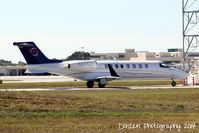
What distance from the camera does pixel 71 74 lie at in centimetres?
5547

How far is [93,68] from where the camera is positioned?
56.2 meters

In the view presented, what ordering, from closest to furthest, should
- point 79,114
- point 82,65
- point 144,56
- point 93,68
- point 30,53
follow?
1. point 79,114
2. point 30,53
3. point 82,65
4. point 93,68
5. point 144,56

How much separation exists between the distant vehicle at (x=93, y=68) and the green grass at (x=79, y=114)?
66.9 ft

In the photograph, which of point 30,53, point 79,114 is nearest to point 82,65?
point 30,53

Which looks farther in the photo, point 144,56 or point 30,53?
point 144,56

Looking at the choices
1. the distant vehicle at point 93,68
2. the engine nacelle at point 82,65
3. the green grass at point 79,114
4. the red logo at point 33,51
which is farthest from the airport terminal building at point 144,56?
the green grass at point 79,114

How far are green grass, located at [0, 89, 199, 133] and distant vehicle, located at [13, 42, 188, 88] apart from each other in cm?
2039

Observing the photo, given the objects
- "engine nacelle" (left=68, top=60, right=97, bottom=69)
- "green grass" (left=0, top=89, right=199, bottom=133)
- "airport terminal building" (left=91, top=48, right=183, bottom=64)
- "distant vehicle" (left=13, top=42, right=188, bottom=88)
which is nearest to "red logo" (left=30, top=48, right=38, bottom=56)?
"distant vehicle" (left=13, top=42, right=188, bottom=88)

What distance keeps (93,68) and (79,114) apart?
1201 inches

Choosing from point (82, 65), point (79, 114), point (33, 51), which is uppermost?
point (33, 51)

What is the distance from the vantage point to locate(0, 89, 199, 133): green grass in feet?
68.4

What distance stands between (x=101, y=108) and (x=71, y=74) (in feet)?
87.8

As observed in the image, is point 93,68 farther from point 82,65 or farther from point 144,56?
point 144,56

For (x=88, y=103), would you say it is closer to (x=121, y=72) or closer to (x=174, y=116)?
(x=174, y=116)
